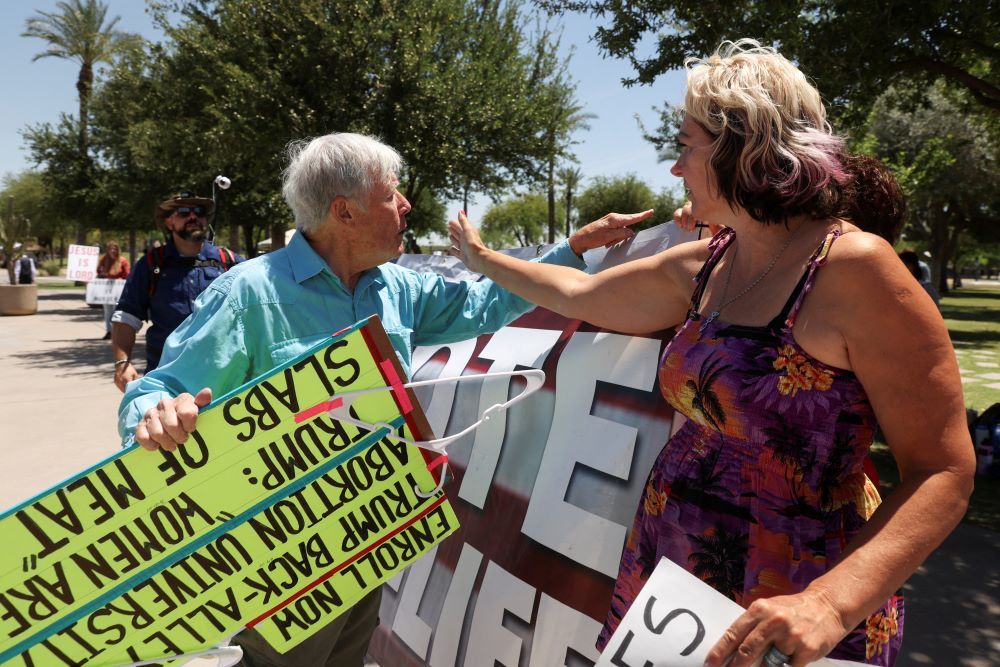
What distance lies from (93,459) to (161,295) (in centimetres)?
223

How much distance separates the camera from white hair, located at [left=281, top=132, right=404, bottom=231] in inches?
82.7

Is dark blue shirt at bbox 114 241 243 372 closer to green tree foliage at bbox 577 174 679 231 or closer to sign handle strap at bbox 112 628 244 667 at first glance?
sign handle strap at bbox 112 628 244 667

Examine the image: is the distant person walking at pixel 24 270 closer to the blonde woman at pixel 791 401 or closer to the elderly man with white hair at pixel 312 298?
the elderly man with white hair at pixel 312 298

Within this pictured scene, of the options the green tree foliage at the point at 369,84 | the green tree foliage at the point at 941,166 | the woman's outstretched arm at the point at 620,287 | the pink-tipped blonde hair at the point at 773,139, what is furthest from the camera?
the green tree foliage at the point at 941,166

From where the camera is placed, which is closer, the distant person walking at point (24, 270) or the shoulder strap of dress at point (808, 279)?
the shoulder strap of dress at point (808, 279)

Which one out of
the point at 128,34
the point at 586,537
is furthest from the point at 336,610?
the point at 128,34

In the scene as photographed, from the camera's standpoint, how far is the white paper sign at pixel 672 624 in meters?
1.27

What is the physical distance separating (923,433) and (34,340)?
1708 cm

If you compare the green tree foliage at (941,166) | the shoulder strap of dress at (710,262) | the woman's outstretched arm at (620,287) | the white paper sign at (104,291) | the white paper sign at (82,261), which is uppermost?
A: the green tree foliage at (941,166)

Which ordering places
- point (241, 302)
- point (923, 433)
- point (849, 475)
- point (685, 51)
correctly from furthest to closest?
point (685, 51) < point (241, 302) < point (849, 475) < point (923, 433)

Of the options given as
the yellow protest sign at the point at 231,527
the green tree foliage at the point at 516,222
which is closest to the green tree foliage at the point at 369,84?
the yellow protest sign at the point at 231,527

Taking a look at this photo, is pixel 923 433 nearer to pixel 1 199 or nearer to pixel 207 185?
pixel 207 185

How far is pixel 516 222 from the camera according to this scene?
63.7 m

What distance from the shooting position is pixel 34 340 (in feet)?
48.9
